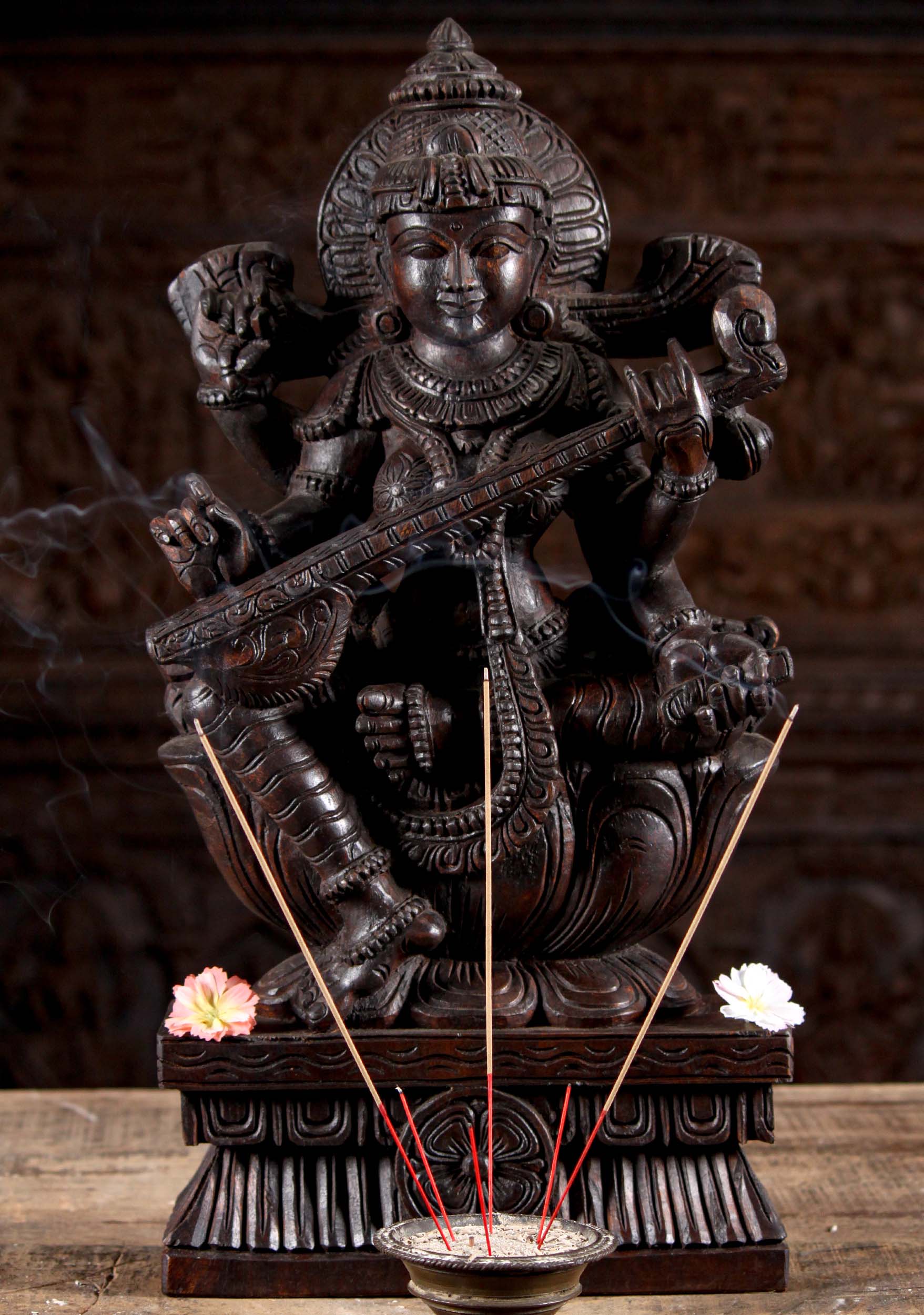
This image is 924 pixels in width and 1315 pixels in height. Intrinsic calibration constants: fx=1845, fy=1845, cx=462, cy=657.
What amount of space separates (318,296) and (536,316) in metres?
1.23

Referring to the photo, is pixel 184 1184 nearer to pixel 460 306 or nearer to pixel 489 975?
pixel 489 975

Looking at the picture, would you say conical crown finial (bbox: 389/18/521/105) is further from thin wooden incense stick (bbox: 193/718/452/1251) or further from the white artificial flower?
the white artificial flower

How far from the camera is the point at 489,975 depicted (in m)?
1.80

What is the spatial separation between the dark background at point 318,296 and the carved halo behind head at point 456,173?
106 cm

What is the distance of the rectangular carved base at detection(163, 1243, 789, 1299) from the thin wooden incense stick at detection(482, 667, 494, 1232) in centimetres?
14

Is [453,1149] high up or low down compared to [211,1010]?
down

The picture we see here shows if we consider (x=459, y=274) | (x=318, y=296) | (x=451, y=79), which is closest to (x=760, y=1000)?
(x=459, y=274)

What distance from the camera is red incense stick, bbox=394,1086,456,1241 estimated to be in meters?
1.68

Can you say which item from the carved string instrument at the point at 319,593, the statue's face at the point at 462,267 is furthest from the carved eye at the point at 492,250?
the carved string instrument at the point at 319,593

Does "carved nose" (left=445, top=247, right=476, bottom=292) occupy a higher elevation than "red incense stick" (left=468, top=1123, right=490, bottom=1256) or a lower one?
higher

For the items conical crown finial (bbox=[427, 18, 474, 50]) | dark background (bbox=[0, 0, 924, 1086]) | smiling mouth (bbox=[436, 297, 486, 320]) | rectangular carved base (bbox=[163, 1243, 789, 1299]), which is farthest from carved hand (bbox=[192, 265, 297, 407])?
dark background (bbox=[0, 0, 924, 1086])

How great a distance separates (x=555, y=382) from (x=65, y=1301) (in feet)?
3.56

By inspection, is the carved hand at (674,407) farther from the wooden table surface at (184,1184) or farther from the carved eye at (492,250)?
the wooden table surface at (184,1184)

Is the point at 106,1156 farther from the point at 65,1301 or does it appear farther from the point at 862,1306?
the point at 862,1306
